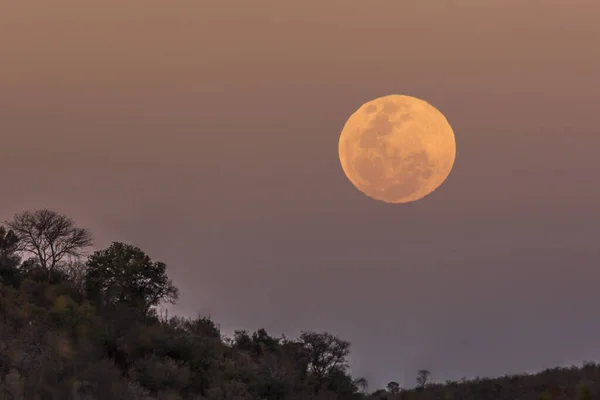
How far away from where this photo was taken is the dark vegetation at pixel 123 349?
52.1 m

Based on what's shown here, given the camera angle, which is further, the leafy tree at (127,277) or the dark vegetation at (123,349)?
the leafy tree at (127,277)

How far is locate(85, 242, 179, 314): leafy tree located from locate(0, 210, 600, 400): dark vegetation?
0.36ft

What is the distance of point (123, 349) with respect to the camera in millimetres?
64625

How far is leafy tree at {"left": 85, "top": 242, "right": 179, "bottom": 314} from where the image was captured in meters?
88.3

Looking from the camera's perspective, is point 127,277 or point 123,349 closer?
point 123,349

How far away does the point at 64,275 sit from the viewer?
89938mm

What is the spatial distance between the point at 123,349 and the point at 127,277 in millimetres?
26402

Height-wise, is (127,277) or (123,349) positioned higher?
(127,277)

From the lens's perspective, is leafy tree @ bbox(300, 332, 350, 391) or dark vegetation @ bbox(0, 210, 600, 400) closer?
dark vegetation @ bbox(0, 210, 600, 400)

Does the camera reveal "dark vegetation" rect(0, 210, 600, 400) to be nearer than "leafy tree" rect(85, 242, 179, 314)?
Yes

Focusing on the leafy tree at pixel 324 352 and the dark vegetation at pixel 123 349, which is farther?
the leafy tree at pixel 324 352

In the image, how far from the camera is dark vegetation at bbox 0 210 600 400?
2052 inches

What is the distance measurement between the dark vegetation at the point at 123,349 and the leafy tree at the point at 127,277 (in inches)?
4.3

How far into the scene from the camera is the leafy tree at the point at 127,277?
88312 millimetres
